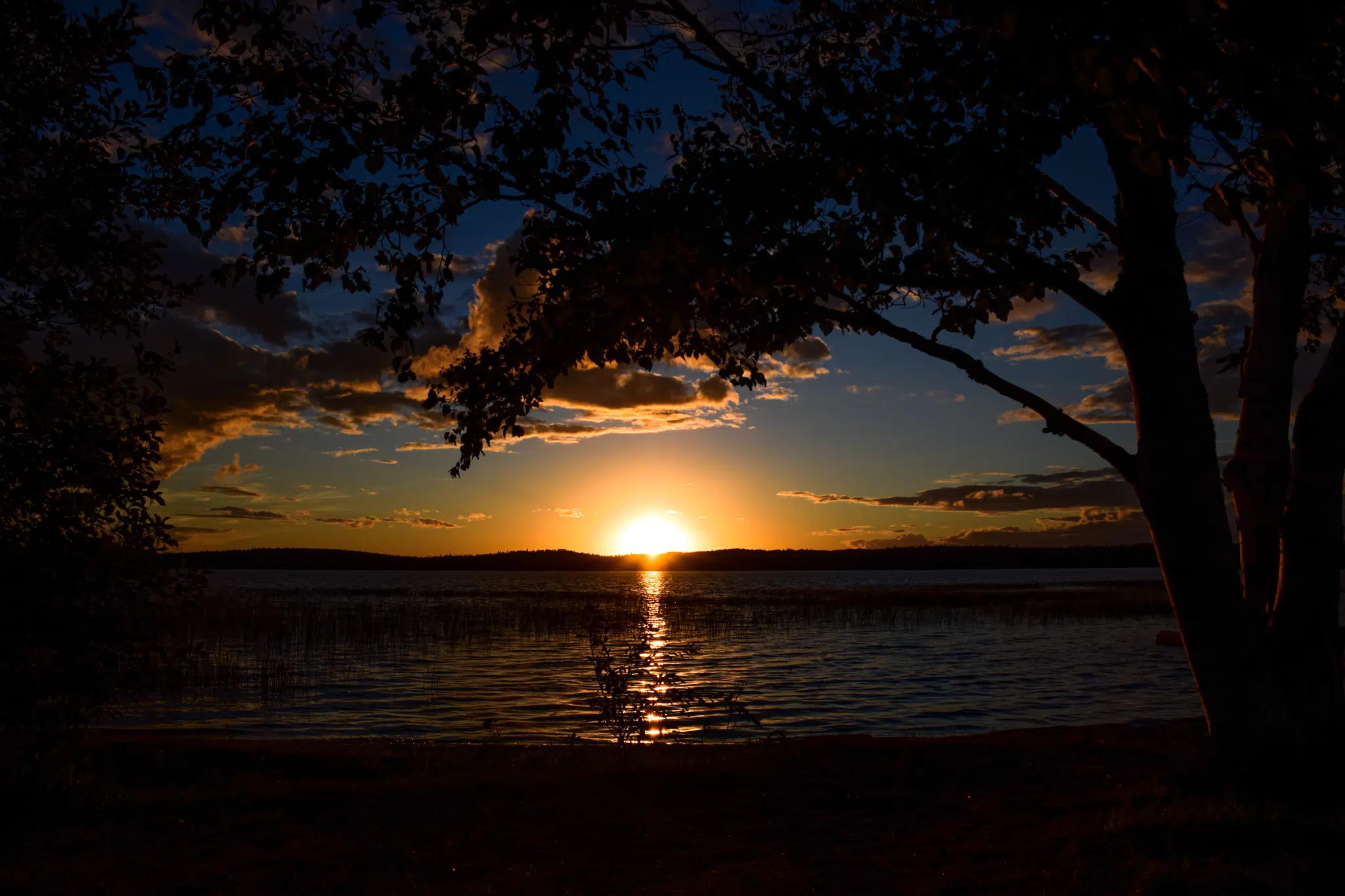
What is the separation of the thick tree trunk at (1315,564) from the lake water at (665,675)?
604 centimetres

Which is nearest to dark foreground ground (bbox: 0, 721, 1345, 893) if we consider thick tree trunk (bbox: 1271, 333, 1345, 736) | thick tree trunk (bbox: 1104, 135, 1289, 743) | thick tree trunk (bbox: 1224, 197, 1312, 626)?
thick tree trunk (bbox: 1104, 135, 1289, 743)

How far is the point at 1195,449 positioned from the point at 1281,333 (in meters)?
2.17


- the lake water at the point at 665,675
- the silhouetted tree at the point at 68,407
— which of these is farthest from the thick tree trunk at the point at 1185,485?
the silhouetted tree at the point at 68,407

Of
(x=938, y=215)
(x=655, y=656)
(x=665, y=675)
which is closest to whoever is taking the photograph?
(x=938, y=215)

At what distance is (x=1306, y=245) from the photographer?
30.4ft

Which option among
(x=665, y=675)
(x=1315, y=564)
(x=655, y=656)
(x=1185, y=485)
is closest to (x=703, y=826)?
(x=665, y=675)

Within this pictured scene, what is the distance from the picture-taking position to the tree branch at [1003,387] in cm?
877

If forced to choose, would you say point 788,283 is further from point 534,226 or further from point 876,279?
point 534,226

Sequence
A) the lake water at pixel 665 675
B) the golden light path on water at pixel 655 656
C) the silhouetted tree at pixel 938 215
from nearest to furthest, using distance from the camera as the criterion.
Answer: the silhouetted tree at pixel 938 215 → the golden light path on water at pixel 655 656 → the lake water at pixel 665 675

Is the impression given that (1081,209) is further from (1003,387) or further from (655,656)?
(655,656)

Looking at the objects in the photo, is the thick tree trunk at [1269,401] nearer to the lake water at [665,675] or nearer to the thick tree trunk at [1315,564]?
the thick tree trunk at [1315,564]

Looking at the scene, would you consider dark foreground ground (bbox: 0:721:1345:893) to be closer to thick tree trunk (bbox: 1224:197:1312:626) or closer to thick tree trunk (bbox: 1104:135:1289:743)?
thick tree trunk (bbox: 1104:135:1289:743)

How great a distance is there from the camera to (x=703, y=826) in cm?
892

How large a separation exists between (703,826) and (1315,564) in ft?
21.6
